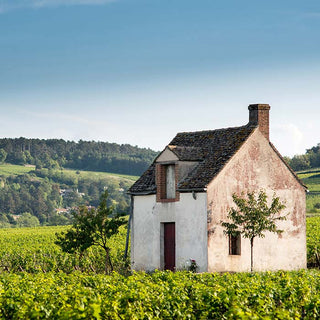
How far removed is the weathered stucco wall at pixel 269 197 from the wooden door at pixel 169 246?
8.04 feet

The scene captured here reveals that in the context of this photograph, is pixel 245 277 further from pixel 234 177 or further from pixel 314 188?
pixel 314 188

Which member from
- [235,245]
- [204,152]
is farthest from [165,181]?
[235,245]

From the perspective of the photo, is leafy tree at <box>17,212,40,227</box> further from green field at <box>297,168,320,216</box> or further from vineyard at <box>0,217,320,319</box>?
vineyard at <box>0,217,320,319</box>

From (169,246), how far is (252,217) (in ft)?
15.2

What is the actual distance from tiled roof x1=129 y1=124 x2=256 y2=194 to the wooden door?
6.39 ft

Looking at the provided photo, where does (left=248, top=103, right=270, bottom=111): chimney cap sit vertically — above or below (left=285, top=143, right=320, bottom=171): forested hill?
below

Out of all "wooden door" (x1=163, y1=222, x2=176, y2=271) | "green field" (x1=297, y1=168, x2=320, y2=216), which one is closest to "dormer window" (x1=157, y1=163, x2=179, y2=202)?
"wooden door" (x1=163, y1=222, x2=176, y2=271)

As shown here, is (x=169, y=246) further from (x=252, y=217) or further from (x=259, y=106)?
(x=259, y=106)

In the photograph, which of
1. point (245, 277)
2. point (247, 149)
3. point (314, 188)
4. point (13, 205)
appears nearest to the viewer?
point (245, 277)

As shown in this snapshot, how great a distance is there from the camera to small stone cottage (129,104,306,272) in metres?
32.2

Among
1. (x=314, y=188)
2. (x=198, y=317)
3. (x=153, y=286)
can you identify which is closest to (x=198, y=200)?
(x=153, y=286)

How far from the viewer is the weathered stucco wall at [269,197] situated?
105 ft

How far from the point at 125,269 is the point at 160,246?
3.26 m

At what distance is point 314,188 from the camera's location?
96.0 m
